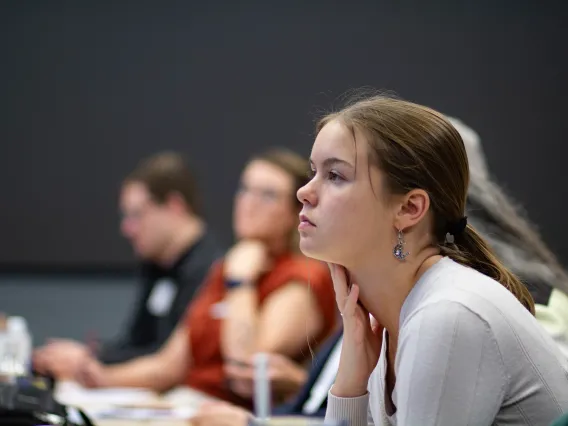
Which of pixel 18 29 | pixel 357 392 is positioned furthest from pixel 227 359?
pixel 18 29

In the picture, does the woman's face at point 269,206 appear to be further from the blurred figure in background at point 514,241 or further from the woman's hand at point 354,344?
the woman's hand at point 354,344

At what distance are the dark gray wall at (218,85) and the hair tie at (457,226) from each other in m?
3.62

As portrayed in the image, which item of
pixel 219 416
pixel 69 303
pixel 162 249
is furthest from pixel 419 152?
pixel 69 303

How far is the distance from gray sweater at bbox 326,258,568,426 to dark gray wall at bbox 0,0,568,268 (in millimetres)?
3745

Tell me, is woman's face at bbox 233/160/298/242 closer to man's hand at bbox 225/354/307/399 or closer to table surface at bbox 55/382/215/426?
man's hand at bbox 225/354/307/399

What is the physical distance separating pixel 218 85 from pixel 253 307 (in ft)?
7.42

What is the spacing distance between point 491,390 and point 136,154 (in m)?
4.52

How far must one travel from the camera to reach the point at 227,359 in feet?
11.9

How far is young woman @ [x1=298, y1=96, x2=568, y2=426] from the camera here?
4.44 ft

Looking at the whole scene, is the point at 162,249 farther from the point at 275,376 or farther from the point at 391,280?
the point at 391,280

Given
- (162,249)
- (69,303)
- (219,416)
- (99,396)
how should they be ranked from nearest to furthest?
(219,416), (99,396), (162,249), (69,303)

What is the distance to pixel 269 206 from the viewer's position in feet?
12.3

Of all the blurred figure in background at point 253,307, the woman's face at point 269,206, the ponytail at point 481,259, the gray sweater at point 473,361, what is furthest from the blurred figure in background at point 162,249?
the gray sweater at point 473,361

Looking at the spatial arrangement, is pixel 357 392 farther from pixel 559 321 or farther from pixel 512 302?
pixel 559 321
